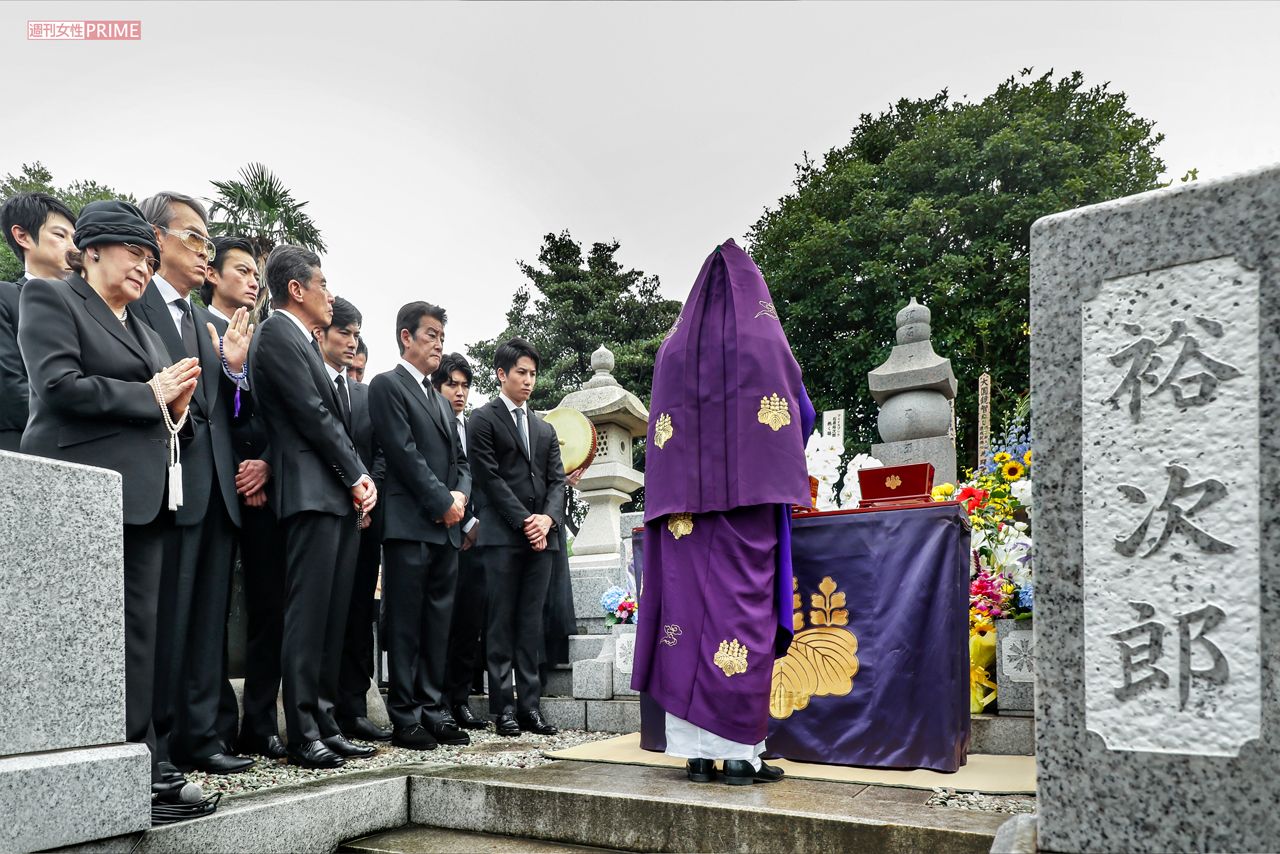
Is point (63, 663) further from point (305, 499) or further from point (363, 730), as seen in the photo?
point (363, 730)

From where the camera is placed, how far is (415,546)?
15.1ft

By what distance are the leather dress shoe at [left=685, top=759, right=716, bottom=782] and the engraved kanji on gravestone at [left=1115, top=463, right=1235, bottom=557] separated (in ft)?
7.21

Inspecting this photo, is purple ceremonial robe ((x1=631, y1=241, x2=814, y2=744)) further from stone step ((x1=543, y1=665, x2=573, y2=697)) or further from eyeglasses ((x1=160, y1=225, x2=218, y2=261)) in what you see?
stone step ((x1=543, y1=665, x2=573, y2=697))

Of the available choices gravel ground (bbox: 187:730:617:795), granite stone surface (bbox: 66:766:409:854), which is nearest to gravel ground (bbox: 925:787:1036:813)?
gravel ground (bbox: 187:730:617:795)

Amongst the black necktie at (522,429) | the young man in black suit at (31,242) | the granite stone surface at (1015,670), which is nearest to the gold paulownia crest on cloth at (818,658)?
the granite stone surface at (1015,670)

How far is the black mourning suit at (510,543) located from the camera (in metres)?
5.21

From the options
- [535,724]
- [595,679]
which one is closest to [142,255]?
[535,724]

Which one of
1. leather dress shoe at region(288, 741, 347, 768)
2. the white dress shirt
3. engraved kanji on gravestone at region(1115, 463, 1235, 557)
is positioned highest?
the white dress shirt

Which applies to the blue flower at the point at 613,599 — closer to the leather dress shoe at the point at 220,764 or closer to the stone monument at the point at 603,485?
the stone monument at the point at 603,485

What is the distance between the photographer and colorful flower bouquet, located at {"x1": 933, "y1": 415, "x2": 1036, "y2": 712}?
14.5 ft

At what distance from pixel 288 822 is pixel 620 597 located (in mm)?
3234

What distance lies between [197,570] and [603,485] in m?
4.26

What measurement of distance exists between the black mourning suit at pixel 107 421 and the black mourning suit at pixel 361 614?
1850 millimetres

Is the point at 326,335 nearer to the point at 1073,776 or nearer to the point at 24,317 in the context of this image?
the point at 24,317
